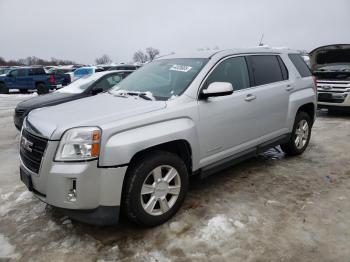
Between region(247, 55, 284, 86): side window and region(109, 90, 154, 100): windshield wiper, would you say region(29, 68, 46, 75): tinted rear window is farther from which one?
region(247, 55, 284, 86): side window

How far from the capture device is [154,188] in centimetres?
319

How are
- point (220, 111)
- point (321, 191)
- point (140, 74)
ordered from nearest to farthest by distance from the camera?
point (220, 111)
point (321, 191)
point (140, 74)

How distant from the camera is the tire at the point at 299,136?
524 centimetres

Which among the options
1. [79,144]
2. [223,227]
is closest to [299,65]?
[223,227]

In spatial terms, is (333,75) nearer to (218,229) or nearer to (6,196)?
(218,229)

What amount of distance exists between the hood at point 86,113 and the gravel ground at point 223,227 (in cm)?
105

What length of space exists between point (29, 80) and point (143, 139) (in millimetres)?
18303

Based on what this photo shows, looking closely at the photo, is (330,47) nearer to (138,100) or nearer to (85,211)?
(138,100)

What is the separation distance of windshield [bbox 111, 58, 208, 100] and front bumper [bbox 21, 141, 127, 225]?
113 centimetres

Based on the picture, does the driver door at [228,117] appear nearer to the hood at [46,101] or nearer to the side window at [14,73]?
the hood at [46,101]

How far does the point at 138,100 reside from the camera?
11.5 feet

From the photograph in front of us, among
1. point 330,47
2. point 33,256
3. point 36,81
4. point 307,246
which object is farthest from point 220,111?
point 36,81

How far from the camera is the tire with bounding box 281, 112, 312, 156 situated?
5.24 meters

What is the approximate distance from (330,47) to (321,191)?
7313 millimetres
